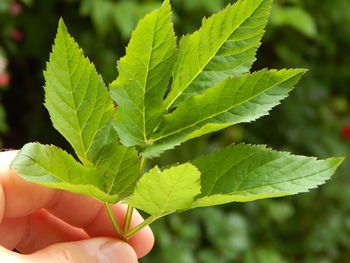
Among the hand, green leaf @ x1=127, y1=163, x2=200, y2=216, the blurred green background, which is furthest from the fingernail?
the blurred green background

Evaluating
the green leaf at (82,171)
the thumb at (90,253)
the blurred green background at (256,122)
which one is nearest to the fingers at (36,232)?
the thumb at (90,253)

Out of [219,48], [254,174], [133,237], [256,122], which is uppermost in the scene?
[219,48]

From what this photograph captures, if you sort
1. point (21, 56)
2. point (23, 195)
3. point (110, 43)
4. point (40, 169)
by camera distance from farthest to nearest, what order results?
point (21, 56)
point (110, 43)
point (23, 195)
point (40, 169)

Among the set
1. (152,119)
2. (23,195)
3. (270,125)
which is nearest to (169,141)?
(152,119)

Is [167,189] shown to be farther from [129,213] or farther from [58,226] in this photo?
[58,226]

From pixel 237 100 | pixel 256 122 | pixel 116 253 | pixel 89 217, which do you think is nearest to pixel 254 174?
pixel 237 100

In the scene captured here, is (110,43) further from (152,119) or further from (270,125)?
(152,119)
